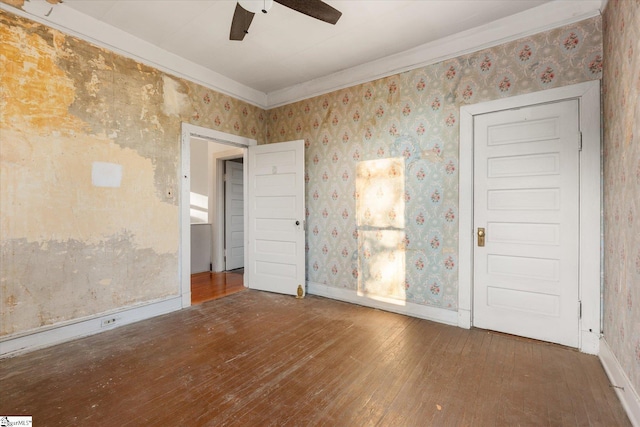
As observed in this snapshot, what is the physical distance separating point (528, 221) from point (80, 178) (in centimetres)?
415

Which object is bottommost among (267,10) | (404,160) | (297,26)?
(404,160)

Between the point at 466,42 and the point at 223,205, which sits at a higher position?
the point at 466,42

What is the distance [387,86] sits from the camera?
3.44 meters

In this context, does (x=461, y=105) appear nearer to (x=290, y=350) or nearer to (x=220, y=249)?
(x=290, y=350)

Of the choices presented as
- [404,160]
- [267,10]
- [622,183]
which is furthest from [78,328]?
[622,183]

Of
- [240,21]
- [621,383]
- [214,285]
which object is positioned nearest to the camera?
[621,383]

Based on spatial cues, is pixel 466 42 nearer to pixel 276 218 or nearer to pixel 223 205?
pixel 276 218

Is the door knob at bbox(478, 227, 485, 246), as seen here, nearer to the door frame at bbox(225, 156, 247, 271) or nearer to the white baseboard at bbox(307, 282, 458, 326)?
the white baseboard at bbox(307, 282, 458, 326)

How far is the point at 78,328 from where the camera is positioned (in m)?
2.72

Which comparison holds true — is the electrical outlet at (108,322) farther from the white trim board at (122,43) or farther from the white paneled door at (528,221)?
the white paneled door at (528,221)

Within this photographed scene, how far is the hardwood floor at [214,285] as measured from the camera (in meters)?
4.02

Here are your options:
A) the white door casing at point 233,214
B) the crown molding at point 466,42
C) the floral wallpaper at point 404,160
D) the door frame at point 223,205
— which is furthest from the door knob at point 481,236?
the white door casing at point 233,214

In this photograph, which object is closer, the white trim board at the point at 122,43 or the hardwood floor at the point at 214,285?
the white trim board at the point at 122,43

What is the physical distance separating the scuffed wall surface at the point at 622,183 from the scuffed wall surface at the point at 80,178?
3.92 meters
